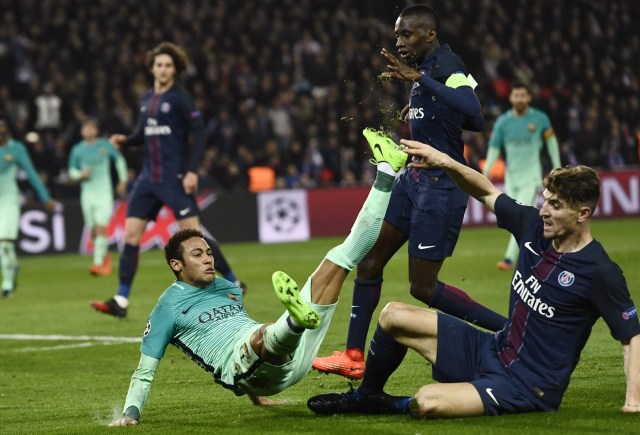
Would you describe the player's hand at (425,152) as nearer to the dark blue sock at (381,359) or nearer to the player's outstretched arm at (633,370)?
the dark blue sock at (381,359)

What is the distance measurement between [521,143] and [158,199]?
5960 millimetres

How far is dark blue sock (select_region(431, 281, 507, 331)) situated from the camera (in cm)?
761

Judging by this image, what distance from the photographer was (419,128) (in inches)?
311

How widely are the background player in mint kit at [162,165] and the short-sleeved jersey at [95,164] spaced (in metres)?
6.72

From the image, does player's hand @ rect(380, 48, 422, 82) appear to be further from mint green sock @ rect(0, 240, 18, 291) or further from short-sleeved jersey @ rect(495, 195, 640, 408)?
mint green sock @ rect(0, 240, 18, 291)

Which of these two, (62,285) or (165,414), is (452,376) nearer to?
(165,414)

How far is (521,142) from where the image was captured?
52.7ft

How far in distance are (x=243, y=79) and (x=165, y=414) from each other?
19601mm

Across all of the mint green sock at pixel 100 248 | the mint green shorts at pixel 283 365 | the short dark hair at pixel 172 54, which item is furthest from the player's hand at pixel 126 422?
the mint green sock at pixel 100 248

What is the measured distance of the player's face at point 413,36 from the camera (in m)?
7.73

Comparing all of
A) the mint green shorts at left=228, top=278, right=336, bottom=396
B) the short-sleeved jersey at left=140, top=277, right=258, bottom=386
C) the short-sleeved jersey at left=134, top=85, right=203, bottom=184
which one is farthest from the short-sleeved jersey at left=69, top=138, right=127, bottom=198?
the mint green shorts at left=228, top=278, right=336, bottom=396

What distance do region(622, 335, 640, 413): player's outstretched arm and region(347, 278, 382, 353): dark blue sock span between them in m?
2.19

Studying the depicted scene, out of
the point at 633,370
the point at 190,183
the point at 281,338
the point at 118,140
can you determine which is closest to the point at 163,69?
the point at 118,140

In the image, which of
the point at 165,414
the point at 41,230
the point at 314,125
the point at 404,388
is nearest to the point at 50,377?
the point at 165,414
